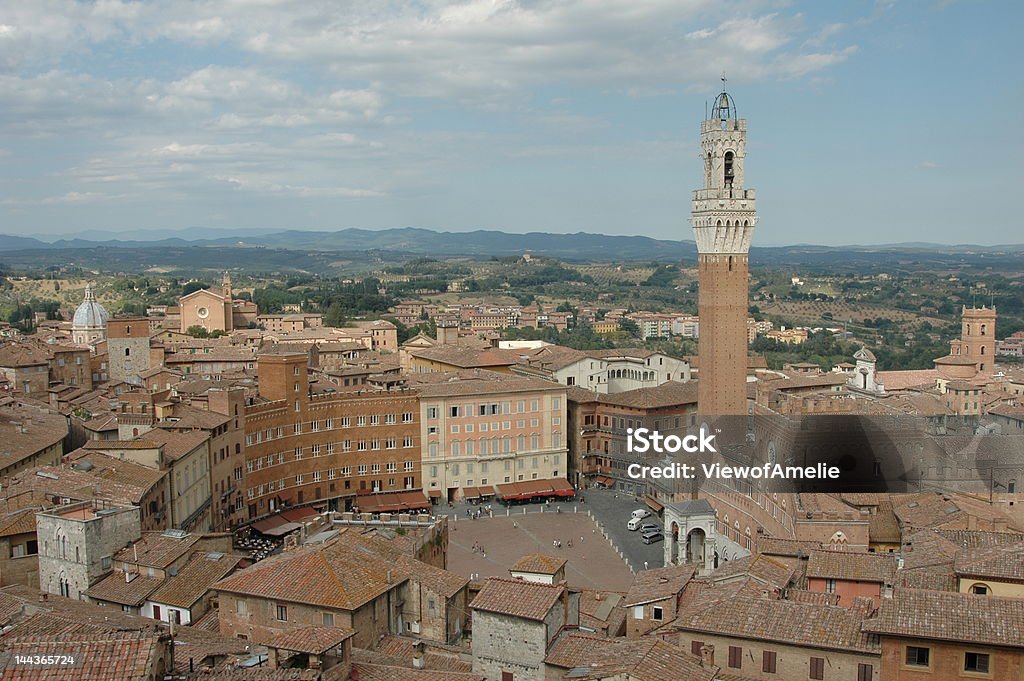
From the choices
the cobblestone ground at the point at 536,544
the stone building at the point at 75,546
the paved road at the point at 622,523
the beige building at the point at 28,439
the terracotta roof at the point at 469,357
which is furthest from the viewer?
the terracotta roof at the point at 469,357

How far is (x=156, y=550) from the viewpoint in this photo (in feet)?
86.8

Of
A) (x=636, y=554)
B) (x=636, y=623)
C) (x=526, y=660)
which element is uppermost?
(x=526, y=660)

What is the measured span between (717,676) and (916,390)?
5791cm

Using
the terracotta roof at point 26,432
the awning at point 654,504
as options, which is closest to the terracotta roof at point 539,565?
the terracotta roof at point 26,432

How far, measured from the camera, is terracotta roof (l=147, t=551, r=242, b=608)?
24.7 meters

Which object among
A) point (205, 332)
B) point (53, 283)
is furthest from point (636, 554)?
point (53, 283)

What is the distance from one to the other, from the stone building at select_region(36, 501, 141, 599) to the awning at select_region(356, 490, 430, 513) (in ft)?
77.8

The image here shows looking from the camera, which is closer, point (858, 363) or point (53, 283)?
point (858, 363)

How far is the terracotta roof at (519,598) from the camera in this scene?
18.1 m

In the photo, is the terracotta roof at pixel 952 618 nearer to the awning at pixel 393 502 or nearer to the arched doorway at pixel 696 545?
the arched doorway at pixel 696 545

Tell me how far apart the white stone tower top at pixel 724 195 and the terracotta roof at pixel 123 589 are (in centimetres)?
3402

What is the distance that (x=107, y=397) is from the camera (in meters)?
51.8

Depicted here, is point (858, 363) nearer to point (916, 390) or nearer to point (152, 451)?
point (916, 390)

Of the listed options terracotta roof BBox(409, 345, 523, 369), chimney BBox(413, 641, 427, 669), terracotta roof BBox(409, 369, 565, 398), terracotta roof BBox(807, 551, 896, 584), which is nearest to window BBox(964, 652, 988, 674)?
terracotta roof BBox(807, 551, 896, 584)
